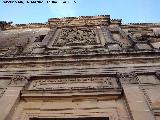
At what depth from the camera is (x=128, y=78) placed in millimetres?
8961

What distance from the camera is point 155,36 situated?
13.3 meters

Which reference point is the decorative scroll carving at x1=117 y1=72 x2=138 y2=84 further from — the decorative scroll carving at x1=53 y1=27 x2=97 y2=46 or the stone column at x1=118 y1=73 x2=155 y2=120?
the decorative scroll carving at x1=53 y1=27 x2=97 y2=46

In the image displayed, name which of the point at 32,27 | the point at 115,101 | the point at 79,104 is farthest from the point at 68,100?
the point at 32,27

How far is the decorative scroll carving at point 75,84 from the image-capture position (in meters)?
8.73

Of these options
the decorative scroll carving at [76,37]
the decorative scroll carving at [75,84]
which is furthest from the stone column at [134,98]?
the decorative scroll carving at [76,37]

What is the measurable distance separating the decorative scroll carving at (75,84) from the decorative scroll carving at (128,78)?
21 centimetres

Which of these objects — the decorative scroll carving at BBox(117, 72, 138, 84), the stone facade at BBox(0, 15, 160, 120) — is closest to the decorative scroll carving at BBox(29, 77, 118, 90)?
the stone facade at BBox(0, 15, 160, 120)

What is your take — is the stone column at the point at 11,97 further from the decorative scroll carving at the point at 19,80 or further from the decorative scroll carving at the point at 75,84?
the decorative scroll carving at the point at 75,84

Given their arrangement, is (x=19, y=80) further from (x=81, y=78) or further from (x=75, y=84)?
(x=81, y=78)

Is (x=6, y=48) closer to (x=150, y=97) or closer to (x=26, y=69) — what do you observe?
(x=26, y=69)

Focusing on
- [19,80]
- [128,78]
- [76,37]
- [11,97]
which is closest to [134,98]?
[128,78]

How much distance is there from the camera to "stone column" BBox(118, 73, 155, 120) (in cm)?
711

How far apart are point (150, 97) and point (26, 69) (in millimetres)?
4199

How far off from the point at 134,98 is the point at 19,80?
140 inches
